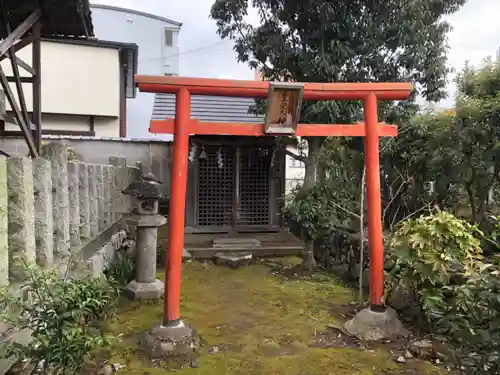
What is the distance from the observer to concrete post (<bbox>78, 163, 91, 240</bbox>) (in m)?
5.48

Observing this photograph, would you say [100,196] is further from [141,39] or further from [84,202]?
[141,39]

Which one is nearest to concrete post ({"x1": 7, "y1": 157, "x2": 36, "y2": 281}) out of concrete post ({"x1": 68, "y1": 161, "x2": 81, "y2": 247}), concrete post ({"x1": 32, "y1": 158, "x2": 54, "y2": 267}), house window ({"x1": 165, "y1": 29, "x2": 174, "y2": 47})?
concrete post ({"x1": 32, "y1": 158, "x2": 54, "y2": 267})

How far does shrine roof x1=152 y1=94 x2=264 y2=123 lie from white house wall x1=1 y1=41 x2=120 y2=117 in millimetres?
1593

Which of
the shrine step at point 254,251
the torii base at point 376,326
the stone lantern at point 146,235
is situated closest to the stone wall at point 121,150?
the shrine step at point 254,251

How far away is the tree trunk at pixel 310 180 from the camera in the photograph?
27.1ft

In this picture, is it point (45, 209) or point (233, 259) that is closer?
point (45, 209)

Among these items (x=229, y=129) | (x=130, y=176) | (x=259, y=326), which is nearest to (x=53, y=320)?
(x=229, y=129)

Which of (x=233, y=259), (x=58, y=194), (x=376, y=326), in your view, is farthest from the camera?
(x=233, y=259)

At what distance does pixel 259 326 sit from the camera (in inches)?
217

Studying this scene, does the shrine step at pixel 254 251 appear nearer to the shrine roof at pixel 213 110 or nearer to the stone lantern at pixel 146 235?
the stone lantern at pixel 146 235

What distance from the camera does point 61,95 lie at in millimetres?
12422

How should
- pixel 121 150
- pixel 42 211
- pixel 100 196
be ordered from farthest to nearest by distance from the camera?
pixel 121 150, pixel 100 196, pixel 42 211

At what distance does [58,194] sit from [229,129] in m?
2.07

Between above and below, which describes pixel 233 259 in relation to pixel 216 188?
below
